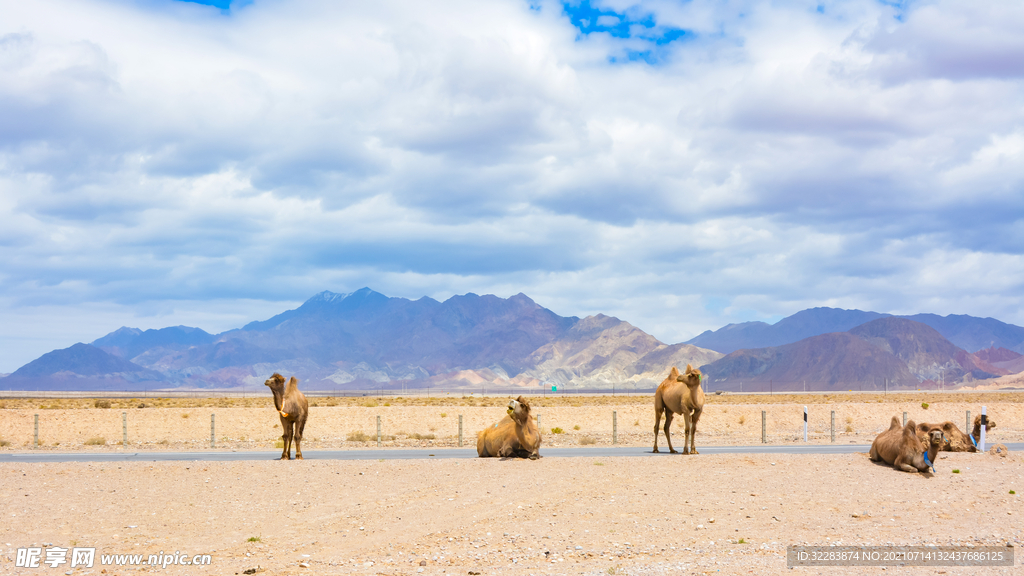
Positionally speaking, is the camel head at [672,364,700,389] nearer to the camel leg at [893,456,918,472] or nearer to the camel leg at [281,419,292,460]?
the camel leg at [893,456,918,472]

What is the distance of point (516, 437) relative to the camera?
2231 cm

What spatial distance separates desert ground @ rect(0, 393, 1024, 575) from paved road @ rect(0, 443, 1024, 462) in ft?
8.99

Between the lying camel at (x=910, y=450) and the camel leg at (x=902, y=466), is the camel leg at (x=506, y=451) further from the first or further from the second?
the camel leg at (x=902, y=466)

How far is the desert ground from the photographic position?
11156 mm

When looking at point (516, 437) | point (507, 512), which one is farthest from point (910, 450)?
point (507, 512)

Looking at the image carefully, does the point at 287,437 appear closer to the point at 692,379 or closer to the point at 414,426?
the point at 692,379

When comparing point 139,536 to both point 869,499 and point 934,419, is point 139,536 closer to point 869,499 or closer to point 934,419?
point 869,499

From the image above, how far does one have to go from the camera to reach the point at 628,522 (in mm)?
13438

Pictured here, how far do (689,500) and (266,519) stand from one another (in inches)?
305

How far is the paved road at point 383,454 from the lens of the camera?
2496 centimetres

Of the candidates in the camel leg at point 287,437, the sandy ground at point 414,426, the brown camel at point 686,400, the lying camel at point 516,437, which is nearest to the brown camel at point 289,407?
the camel leg at point 287,437

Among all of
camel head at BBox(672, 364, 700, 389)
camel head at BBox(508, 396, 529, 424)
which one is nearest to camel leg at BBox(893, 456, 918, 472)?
camel head at BBox(672, 364, 700, 389)

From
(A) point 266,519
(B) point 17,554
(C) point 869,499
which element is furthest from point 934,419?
(B) point 17,554

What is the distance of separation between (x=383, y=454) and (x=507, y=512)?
1273cm
